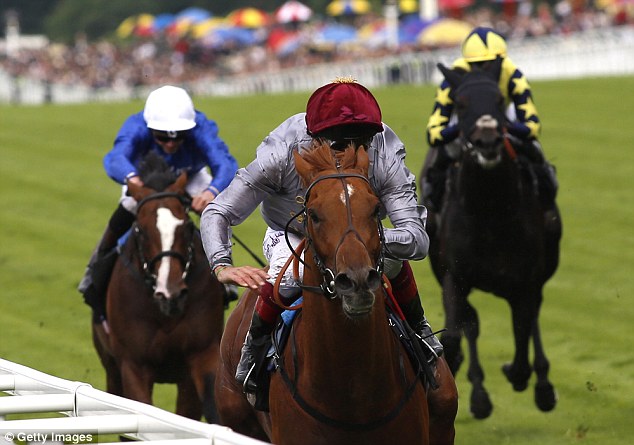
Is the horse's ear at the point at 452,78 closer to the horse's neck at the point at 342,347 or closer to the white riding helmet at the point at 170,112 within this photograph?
the white riding helmet at the point at 170,112

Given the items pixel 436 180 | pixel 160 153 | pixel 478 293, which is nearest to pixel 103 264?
pixel 160 153

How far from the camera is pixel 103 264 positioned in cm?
784

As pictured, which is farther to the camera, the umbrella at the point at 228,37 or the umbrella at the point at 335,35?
the umbrella at the point at 228,37

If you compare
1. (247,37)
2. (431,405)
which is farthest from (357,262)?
(247,37)

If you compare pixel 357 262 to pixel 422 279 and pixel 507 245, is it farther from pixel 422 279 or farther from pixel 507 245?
pixel 422 279

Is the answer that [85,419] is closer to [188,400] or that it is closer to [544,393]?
[188,400]

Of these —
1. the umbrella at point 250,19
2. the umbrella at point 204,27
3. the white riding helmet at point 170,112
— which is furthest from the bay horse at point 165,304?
the umbrella at point 204,27

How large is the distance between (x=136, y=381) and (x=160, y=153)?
4.72 feet

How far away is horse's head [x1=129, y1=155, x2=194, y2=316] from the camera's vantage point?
6.98m

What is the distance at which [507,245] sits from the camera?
8.21 m

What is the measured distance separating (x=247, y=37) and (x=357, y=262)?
148 ft

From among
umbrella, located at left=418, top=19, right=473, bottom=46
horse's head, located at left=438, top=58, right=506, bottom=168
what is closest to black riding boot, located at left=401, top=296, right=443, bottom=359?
horse's head, located at left=438, top=58, right=506, bottom=168

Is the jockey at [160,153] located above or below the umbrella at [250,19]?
above

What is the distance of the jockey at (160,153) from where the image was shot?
24.9 ft
